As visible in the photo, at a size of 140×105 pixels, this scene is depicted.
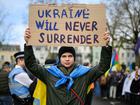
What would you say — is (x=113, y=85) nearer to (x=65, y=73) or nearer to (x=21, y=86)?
(x=21, y=86)

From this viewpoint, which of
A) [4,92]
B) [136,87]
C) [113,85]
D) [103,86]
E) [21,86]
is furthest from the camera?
[103,86]

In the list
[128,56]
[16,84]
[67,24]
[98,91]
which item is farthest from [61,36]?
[128,56]

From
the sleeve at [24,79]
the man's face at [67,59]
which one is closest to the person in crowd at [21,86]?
the sleeve at [24,79]

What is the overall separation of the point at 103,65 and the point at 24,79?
2.74 m

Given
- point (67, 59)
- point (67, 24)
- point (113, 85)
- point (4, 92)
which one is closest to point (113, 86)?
point (113, 85)

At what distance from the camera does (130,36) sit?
4700cm

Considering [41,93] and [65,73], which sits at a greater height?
[65,73]

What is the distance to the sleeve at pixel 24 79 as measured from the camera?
781cm

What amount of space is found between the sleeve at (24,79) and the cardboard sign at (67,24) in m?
2.23

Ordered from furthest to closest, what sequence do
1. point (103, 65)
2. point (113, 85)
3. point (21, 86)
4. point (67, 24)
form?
point (113, 85) < point (21, 86) < point (67, 24) < point (103, 65)

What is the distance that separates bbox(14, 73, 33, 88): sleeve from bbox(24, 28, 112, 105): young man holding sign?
2409 mm

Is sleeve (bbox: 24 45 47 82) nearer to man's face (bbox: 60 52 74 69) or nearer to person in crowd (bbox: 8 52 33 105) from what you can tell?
man's face (bbox: 60 52 74 69)

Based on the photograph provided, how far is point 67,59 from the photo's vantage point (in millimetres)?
5355

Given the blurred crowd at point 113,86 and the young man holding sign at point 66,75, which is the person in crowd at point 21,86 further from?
the young man holding sign at point 66,75
